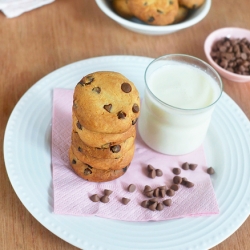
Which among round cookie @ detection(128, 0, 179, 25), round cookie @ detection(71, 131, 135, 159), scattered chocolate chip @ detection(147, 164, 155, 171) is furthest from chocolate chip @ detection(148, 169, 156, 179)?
round cookie @ detection(128, 0, 179, 25)

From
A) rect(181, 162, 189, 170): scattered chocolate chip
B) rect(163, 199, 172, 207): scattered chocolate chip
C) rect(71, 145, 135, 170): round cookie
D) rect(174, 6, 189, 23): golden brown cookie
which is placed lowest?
rect(181, 162, 189, 170): scattered chocolate chip

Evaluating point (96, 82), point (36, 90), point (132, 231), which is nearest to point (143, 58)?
point (36, 90)

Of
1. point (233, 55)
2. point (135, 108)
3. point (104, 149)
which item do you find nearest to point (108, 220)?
point (104, 149)

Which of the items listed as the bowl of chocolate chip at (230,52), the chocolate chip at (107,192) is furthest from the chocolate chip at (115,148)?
the bowl of chocolate chip at (230,52)

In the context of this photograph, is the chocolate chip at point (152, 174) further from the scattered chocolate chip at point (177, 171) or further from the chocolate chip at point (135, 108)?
the chocolate chip at point (135, 108)

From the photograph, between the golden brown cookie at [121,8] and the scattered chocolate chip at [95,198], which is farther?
the golden brown cookie at [121,8]

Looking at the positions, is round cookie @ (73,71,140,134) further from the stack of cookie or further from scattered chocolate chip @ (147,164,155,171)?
scattered chocolate chip @ (147,164,155,171)

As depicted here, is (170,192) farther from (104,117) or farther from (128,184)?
(104,117)
